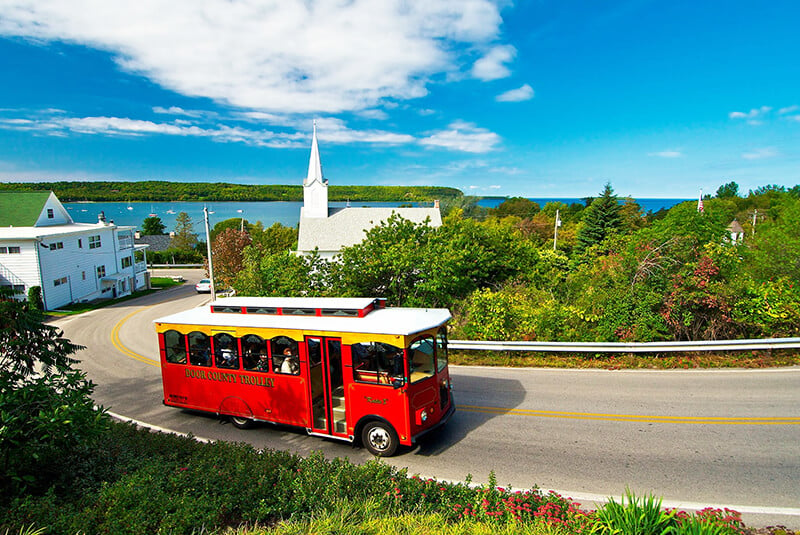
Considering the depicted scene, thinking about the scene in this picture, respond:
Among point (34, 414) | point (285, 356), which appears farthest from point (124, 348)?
point (34, 414)

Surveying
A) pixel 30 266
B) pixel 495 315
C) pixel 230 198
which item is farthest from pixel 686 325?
pixel 230 198

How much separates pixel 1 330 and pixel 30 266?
31.5 meters

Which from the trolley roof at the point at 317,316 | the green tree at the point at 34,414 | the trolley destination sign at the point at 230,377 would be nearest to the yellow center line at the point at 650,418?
the trolley roof at the point at 317,316

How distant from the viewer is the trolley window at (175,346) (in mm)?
10734

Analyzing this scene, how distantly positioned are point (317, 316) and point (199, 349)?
10.7 ft

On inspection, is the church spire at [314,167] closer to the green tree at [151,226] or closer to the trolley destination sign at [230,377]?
the trolley destination sign at [230,377]

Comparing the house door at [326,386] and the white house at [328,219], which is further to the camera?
the white house at [328,219]

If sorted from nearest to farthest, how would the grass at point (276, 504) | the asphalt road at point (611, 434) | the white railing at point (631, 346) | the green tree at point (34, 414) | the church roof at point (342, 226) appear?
the grass at point (276, 504) → the green tree at point (34, 414) → the asphalt road at point (611, 434) → the white railing at point (631, 346) → the church roof at point (342, 226)

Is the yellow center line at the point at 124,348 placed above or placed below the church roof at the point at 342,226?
below

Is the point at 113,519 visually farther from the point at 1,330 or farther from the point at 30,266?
the point at 30,266

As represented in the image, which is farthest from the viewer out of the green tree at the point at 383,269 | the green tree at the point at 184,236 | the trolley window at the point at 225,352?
the green tree at the point at 184,236

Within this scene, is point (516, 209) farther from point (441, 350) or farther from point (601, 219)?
point (441, 350)

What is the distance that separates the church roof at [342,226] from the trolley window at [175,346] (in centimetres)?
2639

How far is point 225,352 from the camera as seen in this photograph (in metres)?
10.3
